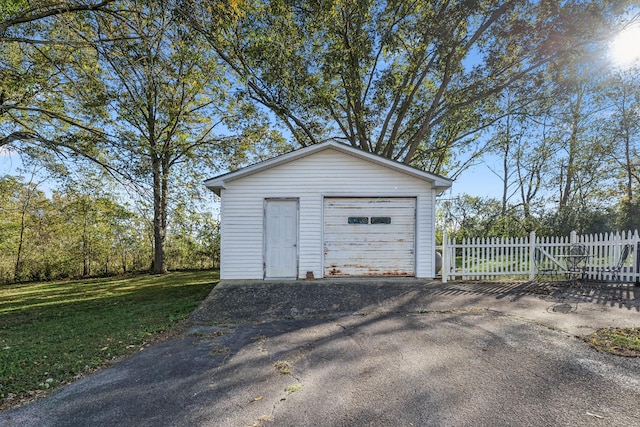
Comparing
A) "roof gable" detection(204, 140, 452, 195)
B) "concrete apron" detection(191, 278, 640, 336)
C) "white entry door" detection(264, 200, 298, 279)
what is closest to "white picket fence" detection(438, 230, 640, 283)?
"concrete apron" detection(191, 278, 640, 336)

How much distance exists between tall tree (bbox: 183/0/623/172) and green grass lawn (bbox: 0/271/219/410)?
8570mm

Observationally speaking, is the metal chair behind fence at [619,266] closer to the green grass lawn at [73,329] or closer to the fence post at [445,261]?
the fence post at [445,261]

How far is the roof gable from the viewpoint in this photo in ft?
27.4

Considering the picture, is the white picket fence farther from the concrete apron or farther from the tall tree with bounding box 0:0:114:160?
the tall tree with bounding box 0:0:114:160

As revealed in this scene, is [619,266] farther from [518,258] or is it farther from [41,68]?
[41,68]

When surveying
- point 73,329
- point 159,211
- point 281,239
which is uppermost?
point 159,211

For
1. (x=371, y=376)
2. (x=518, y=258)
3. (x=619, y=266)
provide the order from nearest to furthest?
(x=371, y=376) → (x=619, y=266) → (x=518, y=258)

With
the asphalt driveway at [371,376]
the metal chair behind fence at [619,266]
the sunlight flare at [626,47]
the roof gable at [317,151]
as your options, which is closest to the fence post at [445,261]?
the roof gable at [317,151]

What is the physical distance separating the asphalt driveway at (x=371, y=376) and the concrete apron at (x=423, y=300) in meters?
0.09

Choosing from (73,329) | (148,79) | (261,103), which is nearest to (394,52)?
(261,103)

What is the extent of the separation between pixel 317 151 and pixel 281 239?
2730 mm

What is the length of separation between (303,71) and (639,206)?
17.5 meters

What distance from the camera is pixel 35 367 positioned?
12.6ft

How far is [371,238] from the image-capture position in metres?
8.56
